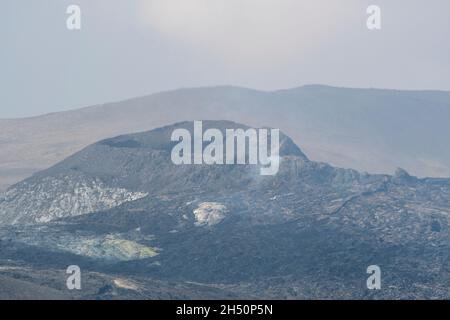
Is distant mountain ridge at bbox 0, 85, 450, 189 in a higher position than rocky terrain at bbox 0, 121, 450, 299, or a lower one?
higher

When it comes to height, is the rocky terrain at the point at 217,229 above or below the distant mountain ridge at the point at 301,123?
below

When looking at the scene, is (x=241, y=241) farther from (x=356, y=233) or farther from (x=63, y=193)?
(x=63, y=193)

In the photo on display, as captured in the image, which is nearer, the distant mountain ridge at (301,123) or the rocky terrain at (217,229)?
the rocky terrain at (217,229)

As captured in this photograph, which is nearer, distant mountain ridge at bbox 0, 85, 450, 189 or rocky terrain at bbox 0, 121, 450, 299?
rocky terrain at bbox 0, 121, 450, 299
